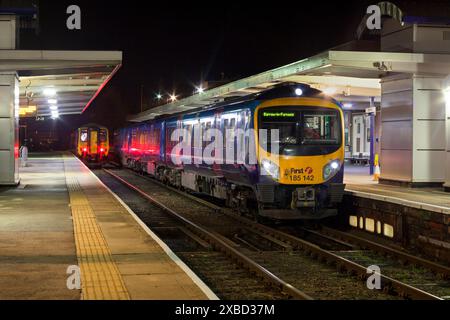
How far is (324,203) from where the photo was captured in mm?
13703

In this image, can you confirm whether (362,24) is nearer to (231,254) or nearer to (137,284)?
(231,254)

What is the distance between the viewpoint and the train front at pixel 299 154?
1334 cm

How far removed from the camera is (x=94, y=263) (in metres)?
8.59

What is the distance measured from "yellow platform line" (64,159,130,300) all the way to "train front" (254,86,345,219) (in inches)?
150

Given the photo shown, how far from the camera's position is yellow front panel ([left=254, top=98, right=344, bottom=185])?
13344 mm

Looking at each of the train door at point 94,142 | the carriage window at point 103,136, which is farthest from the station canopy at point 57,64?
the carriage window at point 103,136

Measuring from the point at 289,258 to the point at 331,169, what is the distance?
340cm

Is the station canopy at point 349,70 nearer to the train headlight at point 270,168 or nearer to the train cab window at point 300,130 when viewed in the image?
the train cab window at point 300,130

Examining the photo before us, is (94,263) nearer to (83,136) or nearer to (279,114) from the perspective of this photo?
(279,114)

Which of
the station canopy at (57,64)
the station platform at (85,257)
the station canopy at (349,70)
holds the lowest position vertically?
the station platform at (85,257)

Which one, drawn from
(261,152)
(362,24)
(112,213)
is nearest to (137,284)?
(261,152)

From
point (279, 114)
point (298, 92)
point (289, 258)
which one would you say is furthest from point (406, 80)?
point (289, 258)

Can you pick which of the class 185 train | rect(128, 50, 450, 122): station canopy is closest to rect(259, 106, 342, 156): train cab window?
the class 185 train

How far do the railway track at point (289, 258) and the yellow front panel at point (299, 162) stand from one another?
1.21m
